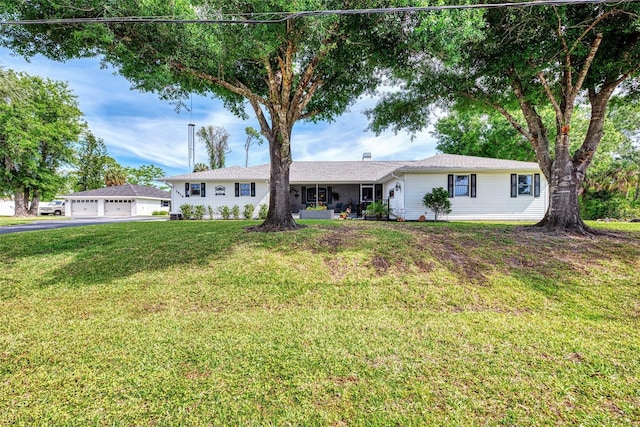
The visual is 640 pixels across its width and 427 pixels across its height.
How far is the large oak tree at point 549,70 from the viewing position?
251 inches

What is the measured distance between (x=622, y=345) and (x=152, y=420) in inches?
201

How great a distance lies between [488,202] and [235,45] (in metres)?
14.3

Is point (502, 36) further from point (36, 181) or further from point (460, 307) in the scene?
point (36, 181)

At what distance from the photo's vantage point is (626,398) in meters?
→ 2.42

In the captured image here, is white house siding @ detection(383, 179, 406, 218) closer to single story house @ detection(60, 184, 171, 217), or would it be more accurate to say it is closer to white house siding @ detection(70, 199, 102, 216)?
single story house @ detection(60, 184, 171, 217)

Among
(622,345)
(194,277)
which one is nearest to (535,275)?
→ (622,345)

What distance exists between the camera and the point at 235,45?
5.77m

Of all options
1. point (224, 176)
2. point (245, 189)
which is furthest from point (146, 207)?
point (245, 189)

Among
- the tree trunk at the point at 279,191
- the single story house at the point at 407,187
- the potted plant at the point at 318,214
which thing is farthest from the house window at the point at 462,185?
the tree trunk at the point at 279,191

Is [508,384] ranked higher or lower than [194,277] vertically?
lower

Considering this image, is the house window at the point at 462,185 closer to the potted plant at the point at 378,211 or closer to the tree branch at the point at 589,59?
the potted plant at the point at 378,211

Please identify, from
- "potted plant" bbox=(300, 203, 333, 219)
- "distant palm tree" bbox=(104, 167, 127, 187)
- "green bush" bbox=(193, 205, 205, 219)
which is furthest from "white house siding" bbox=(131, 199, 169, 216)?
"potted plant" bbox=(300, 203, 333, 219)

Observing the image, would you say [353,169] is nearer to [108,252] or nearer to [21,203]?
[108,252]

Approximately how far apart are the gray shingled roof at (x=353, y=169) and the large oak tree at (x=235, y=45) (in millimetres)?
7581
